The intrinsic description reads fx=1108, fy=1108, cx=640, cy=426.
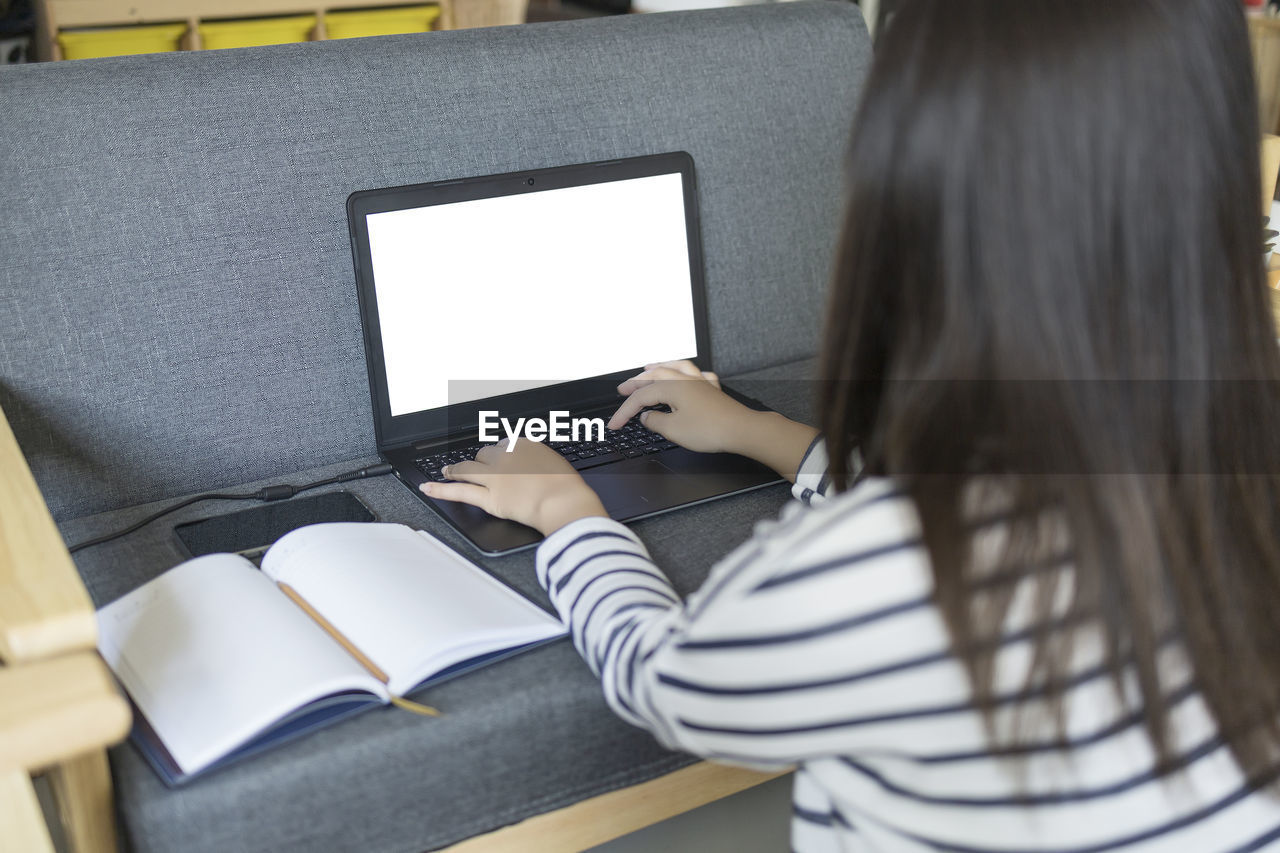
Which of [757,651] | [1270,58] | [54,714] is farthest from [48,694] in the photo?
[1270,58]

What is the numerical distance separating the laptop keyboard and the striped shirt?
49 centimetres

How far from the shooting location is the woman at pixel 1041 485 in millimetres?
546

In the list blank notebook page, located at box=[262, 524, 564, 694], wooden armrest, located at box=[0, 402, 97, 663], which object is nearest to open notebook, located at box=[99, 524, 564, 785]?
blank notebook page, located at box=[262, 524, 564, 694]

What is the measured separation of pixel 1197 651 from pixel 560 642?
0.46 m

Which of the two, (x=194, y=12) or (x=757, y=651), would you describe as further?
(x=194, y=12)

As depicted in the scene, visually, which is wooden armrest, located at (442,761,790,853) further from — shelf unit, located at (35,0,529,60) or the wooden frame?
shelf unit, located at (35,0,529,60)

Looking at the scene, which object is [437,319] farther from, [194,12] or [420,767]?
[194,12]

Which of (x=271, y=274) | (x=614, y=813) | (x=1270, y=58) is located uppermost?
(x=1270, y=58)

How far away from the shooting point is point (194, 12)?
3.11m

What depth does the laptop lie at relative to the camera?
109 cm

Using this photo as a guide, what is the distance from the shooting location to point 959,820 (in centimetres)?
59

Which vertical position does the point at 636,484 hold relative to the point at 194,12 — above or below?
below

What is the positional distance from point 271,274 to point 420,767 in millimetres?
559

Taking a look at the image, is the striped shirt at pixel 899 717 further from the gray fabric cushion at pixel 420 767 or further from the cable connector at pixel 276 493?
the cable connector at pixel 276 493
